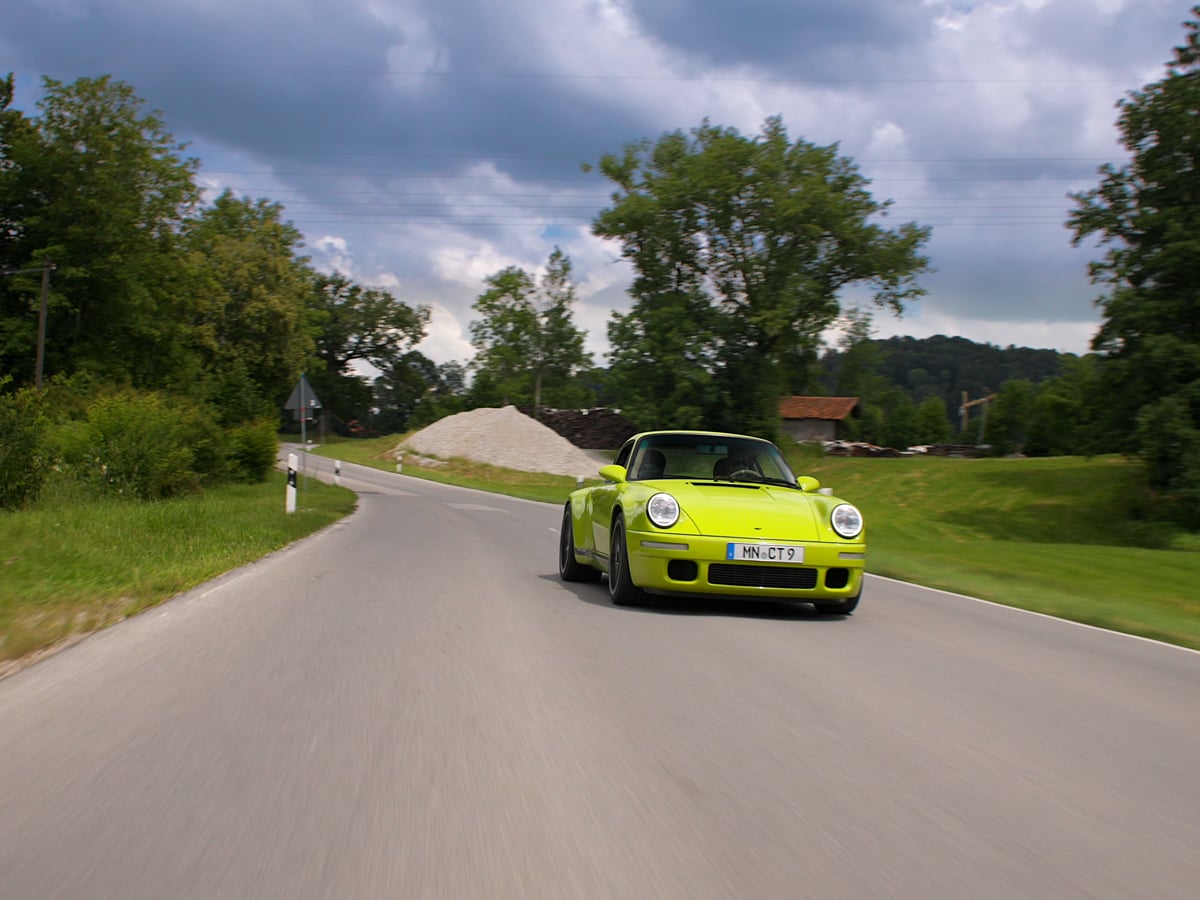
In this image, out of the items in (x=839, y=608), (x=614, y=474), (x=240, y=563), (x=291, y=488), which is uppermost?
(x=614, y=474)

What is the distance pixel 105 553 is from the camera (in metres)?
10.7

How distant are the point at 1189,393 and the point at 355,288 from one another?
276ft

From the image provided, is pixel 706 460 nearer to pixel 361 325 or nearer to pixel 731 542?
pixel 731 542

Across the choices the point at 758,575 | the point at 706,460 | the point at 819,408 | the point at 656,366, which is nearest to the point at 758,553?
the point at 758,575

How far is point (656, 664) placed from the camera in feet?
21.1

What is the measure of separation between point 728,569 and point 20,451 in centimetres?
1241

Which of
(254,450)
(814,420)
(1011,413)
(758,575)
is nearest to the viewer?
(758,575)

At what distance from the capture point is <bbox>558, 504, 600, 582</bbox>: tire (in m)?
10.9

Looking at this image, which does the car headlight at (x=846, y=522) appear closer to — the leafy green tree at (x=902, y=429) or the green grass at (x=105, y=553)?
the green grass at (x=105, y=553)

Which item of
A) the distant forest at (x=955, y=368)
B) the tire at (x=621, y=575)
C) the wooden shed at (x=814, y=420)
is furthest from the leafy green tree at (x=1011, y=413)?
the tire at (x=621, y=575)

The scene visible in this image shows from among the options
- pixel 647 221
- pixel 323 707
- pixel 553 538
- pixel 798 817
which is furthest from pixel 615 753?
pixel 647 221

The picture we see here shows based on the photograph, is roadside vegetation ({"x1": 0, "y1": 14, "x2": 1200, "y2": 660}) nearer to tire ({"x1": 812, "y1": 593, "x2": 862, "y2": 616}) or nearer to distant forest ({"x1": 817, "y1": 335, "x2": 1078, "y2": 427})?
tire ({"x1": 812, "y1": 593, "x2": 862, "y2": 616})

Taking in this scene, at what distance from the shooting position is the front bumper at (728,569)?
8164 millimetres

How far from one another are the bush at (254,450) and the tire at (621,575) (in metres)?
24.7
